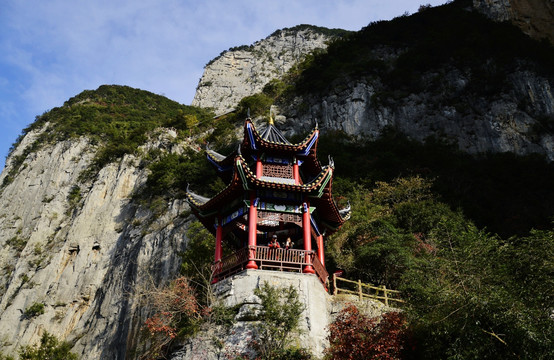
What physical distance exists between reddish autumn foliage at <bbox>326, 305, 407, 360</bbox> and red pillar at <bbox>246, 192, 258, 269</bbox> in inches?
141

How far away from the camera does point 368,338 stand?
438 inches

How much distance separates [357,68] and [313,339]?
1385 inches

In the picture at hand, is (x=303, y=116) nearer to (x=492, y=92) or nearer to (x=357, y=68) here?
(x=357, y=68)

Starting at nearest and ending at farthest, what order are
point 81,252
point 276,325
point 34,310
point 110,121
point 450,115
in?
point 276,325, point 34,310, point 81,252, point 450,115, point 110,121

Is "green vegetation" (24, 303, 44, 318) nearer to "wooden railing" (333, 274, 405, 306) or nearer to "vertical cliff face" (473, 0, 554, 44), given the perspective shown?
"wooden railing" (333, 274, 405, 306)

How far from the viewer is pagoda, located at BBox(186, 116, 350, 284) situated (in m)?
15.1

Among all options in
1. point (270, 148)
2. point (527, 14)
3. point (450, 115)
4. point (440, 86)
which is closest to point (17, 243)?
point (270, 148)

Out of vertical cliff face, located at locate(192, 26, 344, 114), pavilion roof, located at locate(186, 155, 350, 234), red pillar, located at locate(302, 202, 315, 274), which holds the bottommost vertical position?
red pillar, located at locate(302, 202, 315, 274)

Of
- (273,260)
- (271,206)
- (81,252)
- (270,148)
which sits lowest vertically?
(273,260)

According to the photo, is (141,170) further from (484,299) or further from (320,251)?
(484,299)

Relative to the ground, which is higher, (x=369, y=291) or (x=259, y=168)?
(x=259, y=168)

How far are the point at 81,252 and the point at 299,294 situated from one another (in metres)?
22.9

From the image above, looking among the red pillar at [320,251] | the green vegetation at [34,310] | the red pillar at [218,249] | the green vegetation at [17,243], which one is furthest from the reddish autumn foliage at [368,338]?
the green vegetation at [17,243]

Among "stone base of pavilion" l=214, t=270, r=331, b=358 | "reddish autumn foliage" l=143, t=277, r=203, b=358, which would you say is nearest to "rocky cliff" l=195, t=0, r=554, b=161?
"stone base of pavilion" l=214, t=270, r=331, b=358
